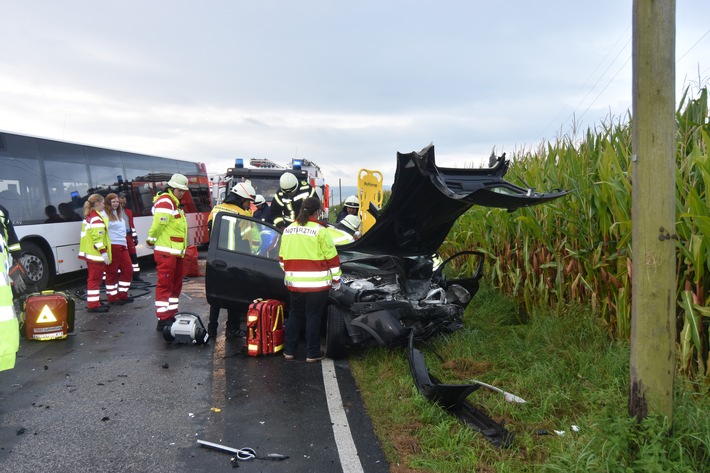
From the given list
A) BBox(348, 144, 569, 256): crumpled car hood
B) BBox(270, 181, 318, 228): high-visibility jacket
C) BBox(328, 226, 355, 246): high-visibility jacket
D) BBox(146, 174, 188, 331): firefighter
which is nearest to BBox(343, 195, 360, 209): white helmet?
BBox(270, 181, 318, 228): high-visibility jacket

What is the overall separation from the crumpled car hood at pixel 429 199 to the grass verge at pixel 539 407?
121cm

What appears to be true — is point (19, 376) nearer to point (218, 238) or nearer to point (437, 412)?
point (218, 238)

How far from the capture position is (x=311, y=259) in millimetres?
5590

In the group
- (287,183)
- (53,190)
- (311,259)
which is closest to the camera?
(311,259)

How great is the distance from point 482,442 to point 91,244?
7276 mm

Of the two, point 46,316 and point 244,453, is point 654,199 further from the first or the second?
point 46,316

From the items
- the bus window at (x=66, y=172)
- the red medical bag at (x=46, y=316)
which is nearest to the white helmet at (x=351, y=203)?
the red medical bag at (x=46, y=316)

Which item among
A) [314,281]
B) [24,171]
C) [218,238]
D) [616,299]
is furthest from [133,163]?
[616,299]

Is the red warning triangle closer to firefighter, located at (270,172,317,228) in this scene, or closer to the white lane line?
firefighter, located at (270,172,317,228)

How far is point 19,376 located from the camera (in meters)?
5.41

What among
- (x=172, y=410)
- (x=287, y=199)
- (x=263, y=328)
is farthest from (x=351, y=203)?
(x=172, y=410)

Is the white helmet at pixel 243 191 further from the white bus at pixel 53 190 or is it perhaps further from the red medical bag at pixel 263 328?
the white bus at pixel 53 190

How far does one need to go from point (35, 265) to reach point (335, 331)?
698 cm

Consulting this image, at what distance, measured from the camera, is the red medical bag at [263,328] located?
19.6 feet
